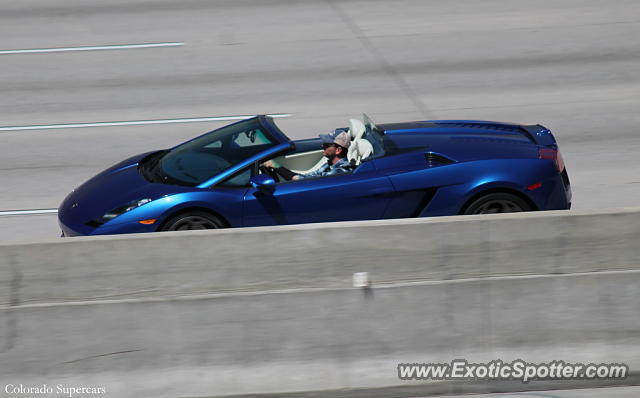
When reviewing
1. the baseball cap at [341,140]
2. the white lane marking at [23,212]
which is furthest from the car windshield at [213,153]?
the white lane marking at [23,212]

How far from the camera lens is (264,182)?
25.5 ft

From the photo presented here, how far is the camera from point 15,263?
597 centimetres

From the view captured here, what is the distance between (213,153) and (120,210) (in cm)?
113

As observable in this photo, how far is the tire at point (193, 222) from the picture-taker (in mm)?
8055

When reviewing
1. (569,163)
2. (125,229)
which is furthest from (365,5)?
(125,229)

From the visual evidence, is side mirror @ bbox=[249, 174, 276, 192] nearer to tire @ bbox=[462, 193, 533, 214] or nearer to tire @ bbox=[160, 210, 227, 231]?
tire @ bbox=[160, 210, 227, 231]

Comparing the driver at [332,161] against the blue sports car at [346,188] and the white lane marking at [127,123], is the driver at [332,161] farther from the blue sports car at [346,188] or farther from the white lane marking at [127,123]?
the white lane marking at [127,123]

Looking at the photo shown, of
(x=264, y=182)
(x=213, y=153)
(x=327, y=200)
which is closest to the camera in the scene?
(x=264, y=182)

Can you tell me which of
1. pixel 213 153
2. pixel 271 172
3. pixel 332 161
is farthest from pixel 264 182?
pixel 213 153

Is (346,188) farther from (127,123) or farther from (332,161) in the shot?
(127,123)

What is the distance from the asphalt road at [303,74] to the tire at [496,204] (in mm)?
1960

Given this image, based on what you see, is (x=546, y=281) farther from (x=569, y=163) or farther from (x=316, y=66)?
(x=316, y=66)

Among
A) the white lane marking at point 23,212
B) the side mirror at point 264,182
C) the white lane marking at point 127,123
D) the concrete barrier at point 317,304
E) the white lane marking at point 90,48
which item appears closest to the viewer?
the concrete barrier at point 317,304

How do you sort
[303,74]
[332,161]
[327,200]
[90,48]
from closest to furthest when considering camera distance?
[327,200], [332,161], [303,74], [90,48]
